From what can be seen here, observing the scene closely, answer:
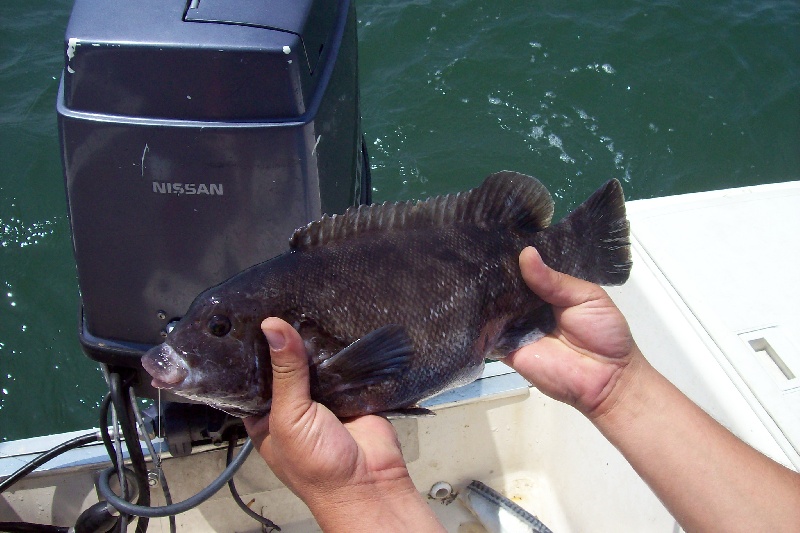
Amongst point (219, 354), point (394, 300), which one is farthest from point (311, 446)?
point (394, 300)

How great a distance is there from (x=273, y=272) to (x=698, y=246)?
177 cm

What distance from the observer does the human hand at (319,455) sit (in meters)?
1.67

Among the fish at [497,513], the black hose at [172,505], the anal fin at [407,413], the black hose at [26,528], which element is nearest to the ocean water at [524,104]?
the black hose at [26,528]

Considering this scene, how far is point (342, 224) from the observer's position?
191cm

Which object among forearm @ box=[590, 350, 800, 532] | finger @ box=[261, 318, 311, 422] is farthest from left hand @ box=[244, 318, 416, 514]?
forearm @ box=[590, 350, 800, 532]

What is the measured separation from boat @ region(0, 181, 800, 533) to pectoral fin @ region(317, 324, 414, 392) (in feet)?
3.08

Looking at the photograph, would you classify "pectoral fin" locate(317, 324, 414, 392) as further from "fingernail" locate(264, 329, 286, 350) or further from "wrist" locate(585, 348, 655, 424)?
"wrist" locate(585, 348, 655, 424)

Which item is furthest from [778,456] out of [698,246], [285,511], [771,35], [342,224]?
[771,35]

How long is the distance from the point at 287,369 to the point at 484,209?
2.48 ft

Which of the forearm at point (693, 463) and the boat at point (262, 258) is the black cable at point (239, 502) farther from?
the forearm at point (693, 463)

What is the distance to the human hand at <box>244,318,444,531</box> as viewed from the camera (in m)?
1.67

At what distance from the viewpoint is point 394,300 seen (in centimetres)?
187

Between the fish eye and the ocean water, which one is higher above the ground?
the fish eye

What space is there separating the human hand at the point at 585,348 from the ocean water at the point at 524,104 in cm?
316
